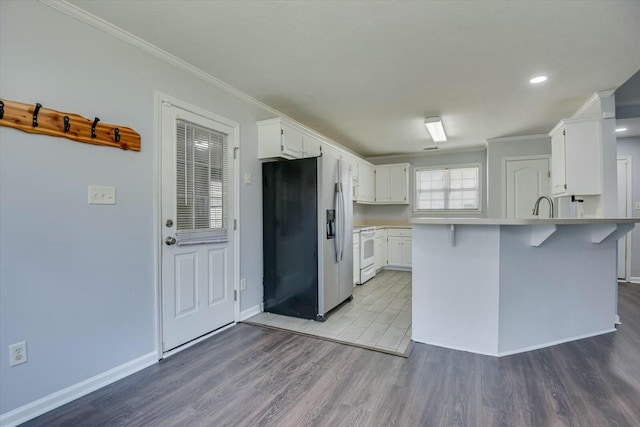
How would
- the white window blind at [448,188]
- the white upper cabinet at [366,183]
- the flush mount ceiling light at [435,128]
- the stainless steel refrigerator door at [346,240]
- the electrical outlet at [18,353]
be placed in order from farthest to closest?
the white window blind at [448,188] → the white upper cabinet at [366,183] → the flush mount ceiling light at [435,128] → the stainless steel refrigerator door at [346,240] → the electrical outlet at [18,353]

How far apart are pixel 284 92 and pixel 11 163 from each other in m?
2.29

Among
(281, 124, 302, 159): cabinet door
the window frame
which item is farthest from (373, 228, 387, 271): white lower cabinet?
(281, 124, 302, 159): cabinet door

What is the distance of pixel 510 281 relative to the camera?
93.5 inches

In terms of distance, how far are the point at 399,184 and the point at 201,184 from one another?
4536 millimetres


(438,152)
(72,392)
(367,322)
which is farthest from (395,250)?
(72,392)

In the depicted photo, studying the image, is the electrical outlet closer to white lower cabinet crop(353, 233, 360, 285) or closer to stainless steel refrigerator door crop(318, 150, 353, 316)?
stainless steel refrigerator door crop(318, 150, 353, 316)

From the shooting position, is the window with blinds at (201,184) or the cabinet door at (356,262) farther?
the cabinet door at (356,262)

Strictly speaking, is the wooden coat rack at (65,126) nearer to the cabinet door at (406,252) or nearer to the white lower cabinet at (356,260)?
the white lower cabinet at (356,260)

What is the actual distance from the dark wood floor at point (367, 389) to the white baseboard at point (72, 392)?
0.16 ft

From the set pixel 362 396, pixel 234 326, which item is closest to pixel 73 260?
pixel 234 326

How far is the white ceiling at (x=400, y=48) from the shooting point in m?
1.89

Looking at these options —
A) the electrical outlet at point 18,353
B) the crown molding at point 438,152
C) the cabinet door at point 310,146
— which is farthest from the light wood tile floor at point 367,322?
the crown molding at point 438,152

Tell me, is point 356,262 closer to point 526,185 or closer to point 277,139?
point 277,139

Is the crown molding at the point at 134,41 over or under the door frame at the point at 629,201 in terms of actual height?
over
